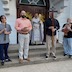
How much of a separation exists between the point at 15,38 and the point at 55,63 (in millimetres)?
2514

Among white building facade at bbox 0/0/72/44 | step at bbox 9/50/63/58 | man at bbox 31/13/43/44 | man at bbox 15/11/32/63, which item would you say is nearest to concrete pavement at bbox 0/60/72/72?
man at bbox 15/11/32/63

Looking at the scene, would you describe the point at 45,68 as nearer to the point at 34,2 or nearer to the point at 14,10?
the point at 14,10

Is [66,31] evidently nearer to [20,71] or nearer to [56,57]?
[56,57]

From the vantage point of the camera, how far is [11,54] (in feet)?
23.4

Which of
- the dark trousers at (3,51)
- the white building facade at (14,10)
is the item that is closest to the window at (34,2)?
the white building facade at (14,10)

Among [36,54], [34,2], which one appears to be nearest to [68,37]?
[36,54]

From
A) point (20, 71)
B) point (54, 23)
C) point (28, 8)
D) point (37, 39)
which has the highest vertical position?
point (28, 8)

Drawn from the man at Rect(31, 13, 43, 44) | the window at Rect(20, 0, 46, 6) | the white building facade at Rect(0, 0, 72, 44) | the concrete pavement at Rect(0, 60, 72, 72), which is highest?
the window at Rect(20, 0, 46, 6)

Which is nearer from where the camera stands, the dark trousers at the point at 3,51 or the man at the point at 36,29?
the dark trousers at the point at 3,51

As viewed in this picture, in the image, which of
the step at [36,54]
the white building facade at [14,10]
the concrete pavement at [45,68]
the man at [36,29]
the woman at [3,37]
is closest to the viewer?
the concrete pavement at [45,68]

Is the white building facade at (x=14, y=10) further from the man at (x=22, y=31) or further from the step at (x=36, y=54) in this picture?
the man at (x=22, y=31)

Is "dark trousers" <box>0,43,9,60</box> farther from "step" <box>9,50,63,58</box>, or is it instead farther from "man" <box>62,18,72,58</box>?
"man" <box>62,18,72,58</box>

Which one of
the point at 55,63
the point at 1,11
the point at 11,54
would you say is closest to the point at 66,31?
the point at 55,63

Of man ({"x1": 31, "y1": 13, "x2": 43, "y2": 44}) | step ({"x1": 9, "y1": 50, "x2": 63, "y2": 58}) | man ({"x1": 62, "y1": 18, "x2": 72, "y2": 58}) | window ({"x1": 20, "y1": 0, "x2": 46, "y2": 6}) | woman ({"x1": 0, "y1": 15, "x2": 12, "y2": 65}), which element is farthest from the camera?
window ({"x1": 20, "y1": 0, "x2": 46, "y2": 6})
